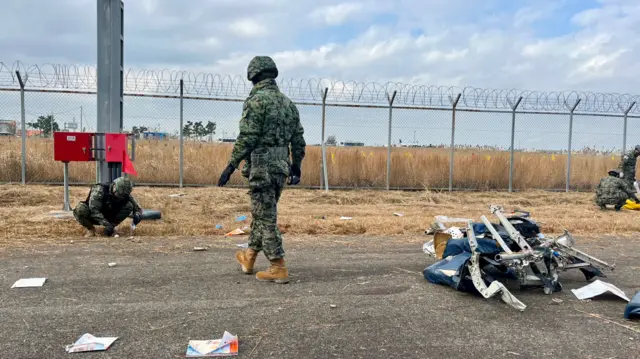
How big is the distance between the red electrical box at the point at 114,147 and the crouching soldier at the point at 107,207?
3.15ft

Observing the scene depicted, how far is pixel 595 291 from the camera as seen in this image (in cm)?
424

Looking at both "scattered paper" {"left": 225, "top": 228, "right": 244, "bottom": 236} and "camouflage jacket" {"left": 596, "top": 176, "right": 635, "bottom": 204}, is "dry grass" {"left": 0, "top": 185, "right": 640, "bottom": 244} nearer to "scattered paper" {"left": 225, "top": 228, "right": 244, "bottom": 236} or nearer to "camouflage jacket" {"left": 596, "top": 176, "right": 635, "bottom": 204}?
"scattered paper" {"left": 225, "top": 228, "right": 244, "bottom": 236}

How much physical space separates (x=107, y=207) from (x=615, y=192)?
9.61 meters

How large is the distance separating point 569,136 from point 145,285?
Result: 1205 centimetres

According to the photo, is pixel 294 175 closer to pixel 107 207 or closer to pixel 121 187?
pixel 121 187

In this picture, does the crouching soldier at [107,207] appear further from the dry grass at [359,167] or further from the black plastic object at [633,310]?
the dry grass at [359,167]

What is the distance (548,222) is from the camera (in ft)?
27.0

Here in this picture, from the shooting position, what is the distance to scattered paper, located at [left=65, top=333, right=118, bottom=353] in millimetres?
2951

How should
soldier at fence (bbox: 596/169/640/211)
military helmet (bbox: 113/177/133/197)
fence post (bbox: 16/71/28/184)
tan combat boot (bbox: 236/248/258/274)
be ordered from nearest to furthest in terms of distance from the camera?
1. tan combat boot (bbox: 236/248/258/274)
2. military helmet (bbox: 113/177/133/197)
3. soldier at fence (bbox: 596/169/640/211)
4. fence post (bbox: 16/71/28/184)

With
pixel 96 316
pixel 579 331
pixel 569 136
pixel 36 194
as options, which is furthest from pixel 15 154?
pixel 569 136

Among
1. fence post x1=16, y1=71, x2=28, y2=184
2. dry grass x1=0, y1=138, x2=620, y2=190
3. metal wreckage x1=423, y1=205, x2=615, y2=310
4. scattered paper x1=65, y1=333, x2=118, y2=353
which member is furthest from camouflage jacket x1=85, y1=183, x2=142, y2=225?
dry grass x1=0, y1=138, x2=620, y2=190

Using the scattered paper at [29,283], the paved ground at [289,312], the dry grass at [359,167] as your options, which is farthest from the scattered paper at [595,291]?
the dry grass at [359,167]

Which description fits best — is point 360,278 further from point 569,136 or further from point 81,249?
point 569,136

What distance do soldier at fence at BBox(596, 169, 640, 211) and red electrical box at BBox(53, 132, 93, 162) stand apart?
32.3 feet
